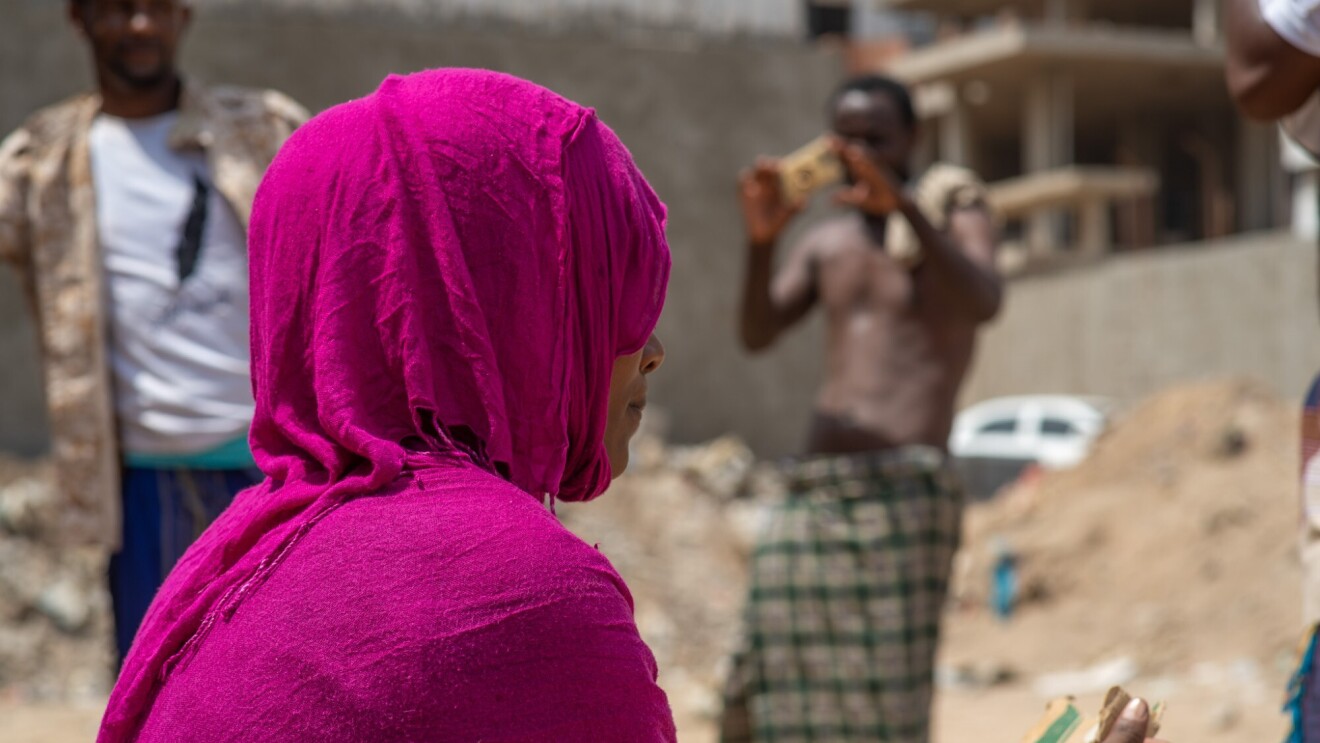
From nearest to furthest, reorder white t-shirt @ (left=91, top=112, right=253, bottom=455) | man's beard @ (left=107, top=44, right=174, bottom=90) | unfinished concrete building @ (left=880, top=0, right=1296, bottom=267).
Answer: white t-shirt @ (left=91, top=112, right=253, bottom=455), man's beard @ (left=107, top=44, right=174, bottom=90), unfinished concrete building @ (left=880, top=0, right=1296, bottom=267)

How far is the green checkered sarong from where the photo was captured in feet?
14.1

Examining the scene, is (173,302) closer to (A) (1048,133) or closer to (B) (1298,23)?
(B) (1298,23)

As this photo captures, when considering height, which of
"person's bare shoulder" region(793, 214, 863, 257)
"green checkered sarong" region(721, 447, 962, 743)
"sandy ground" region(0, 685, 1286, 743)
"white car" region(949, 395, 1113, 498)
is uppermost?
"person's bare shoulder" region(793, 214, 863, 257)

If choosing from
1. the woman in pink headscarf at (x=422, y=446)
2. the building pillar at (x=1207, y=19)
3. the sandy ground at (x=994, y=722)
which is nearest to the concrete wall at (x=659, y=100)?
the sandy ground at (x=994, y=722)

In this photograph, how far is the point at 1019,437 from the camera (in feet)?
54.5

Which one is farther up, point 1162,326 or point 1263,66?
point 1263,66

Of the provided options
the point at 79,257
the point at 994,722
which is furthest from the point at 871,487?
the point at 994,722

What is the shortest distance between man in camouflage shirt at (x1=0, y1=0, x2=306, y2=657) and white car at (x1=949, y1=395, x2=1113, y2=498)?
13159mm

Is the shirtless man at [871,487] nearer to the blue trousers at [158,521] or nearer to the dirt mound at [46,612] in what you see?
the blue trousers at [158,521]

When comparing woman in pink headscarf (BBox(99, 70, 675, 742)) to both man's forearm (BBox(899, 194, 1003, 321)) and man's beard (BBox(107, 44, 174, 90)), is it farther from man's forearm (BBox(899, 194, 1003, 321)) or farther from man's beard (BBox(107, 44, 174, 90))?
man's forearm (BBox(899, 194, 1003, 321))

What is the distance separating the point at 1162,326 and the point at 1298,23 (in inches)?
661

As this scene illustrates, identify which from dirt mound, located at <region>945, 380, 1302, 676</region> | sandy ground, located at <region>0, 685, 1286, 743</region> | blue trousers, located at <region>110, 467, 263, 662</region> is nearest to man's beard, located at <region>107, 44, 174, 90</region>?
blue trousers, located at <region>110, 467, 263, 662</region>

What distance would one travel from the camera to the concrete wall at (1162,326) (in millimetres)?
16219

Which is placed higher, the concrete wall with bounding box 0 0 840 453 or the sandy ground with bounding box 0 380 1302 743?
the concrete wall with bounding box 0 0 840 453
